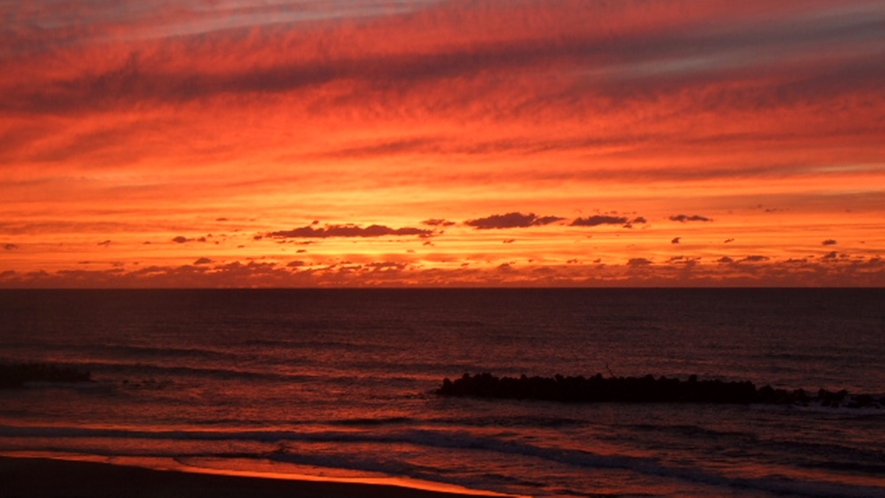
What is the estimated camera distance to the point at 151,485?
20250mm

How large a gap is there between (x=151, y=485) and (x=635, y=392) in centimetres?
2243

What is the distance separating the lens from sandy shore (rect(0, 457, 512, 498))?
19.4 meters

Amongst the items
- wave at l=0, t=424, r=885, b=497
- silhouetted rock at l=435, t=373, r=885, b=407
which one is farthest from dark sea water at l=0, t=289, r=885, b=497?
silhouetted rock at l=435, t=373, r=885, b=407

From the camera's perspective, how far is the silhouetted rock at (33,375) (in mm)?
40688

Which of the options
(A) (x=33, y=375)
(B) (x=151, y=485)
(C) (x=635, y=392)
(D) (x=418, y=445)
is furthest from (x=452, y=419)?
(A) (x=33, y=375)

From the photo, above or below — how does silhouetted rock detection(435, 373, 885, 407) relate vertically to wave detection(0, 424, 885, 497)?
above

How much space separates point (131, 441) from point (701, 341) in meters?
52.9

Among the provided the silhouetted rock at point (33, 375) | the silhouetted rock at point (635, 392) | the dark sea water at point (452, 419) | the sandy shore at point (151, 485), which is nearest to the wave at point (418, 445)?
the dark sea water at point (452, 419)

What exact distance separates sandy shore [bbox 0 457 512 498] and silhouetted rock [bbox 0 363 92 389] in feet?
67.6

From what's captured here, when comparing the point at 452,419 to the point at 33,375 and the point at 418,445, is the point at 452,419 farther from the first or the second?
the point at 33,375

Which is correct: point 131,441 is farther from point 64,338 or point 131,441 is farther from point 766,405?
point 64,338

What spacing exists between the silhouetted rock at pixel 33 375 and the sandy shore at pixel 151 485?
20.6 m

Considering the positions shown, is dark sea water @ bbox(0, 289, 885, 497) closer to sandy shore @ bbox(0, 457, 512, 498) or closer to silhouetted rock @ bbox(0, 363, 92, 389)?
silhouetted rock @ bbox(0, 363, 92, 389)

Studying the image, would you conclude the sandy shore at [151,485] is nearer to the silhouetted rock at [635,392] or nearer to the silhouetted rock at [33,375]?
the silhouetted rock at [635,392]
